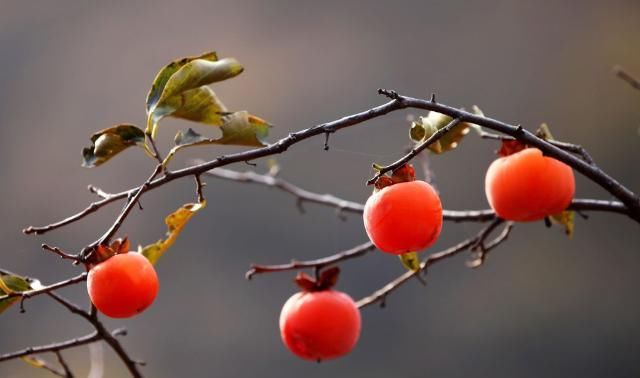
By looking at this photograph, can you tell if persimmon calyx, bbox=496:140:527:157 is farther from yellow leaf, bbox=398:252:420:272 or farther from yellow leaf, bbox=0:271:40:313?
yellow leaf, bbox=0:271:40:313

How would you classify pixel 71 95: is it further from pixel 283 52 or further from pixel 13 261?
pixel 283 52

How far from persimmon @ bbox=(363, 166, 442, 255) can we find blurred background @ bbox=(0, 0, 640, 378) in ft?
4.83

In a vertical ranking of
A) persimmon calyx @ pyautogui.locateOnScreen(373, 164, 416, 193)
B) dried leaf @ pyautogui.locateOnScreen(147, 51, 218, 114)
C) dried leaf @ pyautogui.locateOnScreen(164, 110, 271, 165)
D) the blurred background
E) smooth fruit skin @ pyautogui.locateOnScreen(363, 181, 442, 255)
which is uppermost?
dried leaf @ pyautogui.locateOnScreen(147, 51, 218, 114)

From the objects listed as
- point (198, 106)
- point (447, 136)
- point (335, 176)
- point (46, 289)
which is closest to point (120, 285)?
point (46, 289)

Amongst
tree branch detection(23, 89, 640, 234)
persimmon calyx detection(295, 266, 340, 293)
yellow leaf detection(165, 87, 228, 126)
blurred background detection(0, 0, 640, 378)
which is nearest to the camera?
tree branch detection(23, 89, 640, 234)

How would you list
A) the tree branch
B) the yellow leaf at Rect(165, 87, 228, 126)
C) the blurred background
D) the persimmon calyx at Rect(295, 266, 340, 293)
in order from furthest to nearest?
1. the blurred background
2. the persimmon calyx at Rect(295, 266, 340, 293)
3. the yellow leaf at Rect(165, 87, 228, 126)
4. the tree branch

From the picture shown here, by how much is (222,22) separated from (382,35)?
19.8 inches

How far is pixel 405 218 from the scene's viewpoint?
0.53m

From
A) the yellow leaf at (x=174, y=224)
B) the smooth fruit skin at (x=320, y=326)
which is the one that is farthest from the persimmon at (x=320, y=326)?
the yellow leaf at (x=174, y=224)

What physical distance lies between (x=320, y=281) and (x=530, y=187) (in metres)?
0.23

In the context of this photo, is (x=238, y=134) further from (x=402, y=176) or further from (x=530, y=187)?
(x=530, y=187)

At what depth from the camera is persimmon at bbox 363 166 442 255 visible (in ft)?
1.74

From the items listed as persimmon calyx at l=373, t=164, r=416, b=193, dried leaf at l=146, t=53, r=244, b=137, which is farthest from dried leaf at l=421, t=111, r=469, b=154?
dried leaf at l=146, t=53, r=244, b=137

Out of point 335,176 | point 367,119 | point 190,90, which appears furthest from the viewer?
point 335,176
